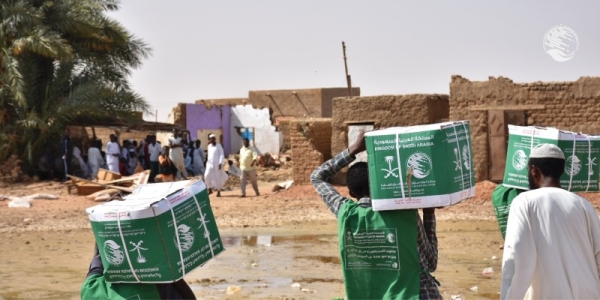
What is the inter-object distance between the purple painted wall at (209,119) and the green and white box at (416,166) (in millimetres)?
34253

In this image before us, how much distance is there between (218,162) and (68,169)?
591 centimetres

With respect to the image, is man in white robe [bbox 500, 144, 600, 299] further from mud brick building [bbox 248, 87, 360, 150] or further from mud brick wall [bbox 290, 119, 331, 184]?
mud brick building [bbox 248, 87, 360, 150]

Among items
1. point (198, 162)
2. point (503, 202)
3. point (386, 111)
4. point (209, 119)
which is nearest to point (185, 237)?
point (503, 202)

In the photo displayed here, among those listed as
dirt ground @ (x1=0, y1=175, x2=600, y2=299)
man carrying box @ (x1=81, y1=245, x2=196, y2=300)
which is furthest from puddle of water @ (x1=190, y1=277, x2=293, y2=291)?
man carrying box @ (x1=81, y1=245, x2=196, y2=300)

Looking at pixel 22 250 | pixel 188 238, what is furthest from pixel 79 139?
pixel 188 238

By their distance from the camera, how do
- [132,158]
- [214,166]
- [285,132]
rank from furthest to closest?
1. [285,132]
2. [132,158]
3. [214,166]

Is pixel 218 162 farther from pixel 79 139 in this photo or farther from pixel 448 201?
pixel 448 201

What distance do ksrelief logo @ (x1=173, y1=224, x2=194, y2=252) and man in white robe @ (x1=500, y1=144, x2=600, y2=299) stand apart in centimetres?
133

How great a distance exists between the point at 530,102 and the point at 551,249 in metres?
13.9

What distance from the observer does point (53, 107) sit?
23703mm

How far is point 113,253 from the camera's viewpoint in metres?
3.84

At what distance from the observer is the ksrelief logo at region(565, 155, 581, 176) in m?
5.54

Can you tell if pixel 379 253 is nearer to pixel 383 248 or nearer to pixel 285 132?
pixel 383 248

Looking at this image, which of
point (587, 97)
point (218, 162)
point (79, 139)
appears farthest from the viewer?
point (79, 139)
